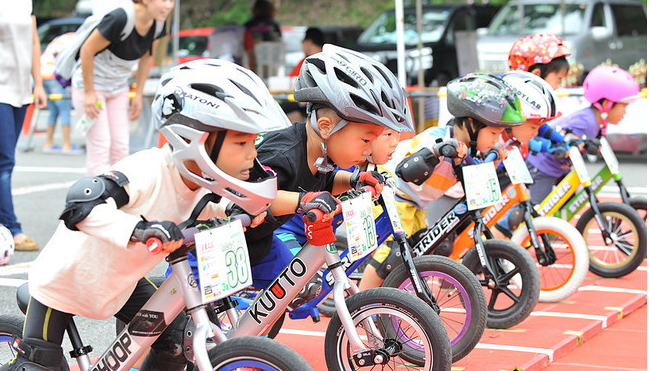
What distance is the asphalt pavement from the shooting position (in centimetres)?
529

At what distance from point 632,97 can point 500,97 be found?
2.20 meters

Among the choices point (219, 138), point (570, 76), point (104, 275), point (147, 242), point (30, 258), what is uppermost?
point (219, 138)

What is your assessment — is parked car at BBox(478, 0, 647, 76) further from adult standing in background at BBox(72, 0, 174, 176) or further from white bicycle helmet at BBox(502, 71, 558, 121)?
white bicycle helmet at BBox(502, 71, 558, 121)

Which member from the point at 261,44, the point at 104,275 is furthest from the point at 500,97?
the point at 261,44

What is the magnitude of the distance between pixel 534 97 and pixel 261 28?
9.59m

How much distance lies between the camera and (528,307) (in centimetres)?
504

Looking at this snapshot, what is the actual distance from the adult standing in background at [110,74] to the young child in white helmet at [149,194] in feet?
12.7

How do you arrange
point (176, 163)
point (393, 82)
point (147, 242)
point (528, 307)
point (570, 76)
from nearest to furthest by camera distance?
point (147, 242), point (176, 163), point (393, 82), point (528, 307), point (570, 76)

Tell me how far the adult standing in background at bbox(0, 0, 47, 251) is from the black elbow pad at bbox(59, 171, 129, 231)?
367 centimetres

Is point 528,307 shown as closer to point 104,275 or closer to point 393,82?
point 393,82

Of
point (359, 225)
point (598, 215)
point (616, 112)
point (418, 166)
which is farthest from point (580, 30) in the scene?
point (359, 225)

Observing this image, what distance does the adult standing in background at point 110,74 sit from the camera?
6.91m

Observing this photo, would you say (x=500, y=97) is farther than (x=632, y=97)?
No

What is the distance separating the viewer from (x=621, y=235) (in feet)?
21.4
